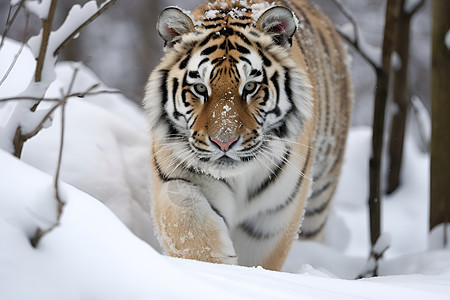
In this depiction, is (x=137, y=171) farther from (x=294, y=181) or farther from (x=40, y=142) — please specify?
(x=294, y=181)

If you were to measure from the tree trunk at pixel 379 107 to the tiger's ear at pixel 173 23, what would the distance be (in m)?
1.34

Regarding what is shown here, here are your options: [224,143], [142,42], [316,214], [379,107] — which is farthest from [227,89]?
[142,42]

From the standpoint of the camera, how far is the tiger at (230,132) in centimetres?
264

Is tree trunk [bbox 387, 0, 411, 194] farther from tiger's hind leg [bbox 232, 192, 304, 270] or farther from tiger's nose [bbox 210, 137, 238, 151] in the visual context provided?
tiger's nose [bbox 210, 137, 238, 151]

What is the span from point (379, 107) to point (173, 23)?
4.73 feet

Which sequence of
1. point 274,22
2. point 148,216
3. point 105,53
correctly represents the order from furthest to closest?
point 105,53 < point 148,216 < point 274,22

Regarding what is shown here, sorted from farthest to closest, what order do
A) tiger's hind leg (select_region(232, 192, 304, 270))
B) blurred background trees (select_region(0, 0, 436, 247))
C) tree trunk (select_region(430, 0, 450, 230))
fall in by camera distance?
blurred background trees (select_region(0, 0, 436, 247)) < tree trunk (select_region(430, 0, 450, 230)) < tiger's hind leg (select_region(232, 192, 304, 270))

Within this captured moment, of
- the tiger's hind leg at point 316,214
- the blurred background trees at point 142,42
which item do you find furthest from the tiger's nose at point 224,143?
the blurred background trees at point 142,42

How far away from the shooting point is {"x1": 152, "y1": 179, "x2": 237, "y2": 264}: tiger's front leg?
107 inches

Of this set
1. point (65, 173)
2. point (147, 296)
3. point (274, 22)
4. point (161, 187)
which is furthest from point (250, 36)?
point (147, 296)

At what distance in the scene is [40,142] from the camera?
3307 millimetres

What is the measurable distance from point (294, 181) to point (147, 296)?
175cm

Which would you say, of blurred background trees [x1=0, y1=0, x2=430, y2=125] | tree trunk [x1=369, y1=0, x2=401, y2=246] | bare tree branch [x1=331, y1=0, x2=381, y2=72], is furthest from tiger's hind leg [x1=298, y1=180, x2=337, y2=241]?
blurred background trees [x1=0, y1=0, x2=430, y2=125]

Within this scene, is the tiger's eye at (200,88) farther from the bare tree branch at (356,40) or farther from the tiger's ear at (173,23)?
the bare tree branch at (356,40)
